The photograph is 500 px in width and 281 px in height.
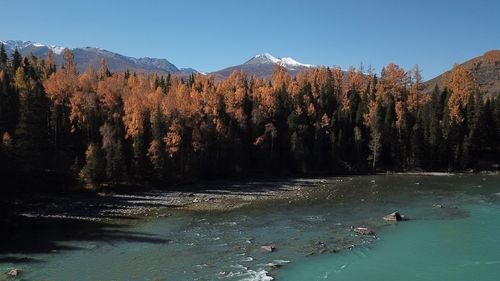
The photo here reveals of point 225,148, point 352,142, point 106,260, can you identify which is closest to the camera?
point 106,260

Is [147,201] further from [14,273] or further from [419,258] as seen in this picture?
[419,258]

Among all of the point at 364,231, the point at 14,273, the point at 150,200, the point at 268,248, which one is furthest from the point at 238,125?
the point at 14,273

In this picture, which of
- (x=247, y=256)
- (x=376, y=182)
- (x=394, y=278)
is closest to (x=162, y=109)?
(x=376, y=182)

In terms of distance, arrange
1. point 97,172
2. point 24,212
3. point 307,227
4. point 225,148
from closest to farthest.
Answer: point 307,227, point 24,212, point 97,172, point 225,148

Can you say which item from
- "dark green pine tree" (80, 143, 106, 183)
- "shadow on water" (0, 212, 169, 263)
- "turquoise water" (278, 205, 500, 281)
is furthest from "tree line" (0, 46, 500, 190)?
"turquoise water" (278, 205, 500, 281)

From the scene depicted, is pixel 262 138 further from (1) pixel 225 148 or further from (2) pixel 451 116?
(2) pixel 451 116

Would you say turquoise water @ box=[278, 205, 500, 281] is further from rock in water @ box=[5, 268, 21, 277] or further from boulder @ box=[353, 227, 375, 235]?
rock in water @ box=[5, 268, 21, 277]
